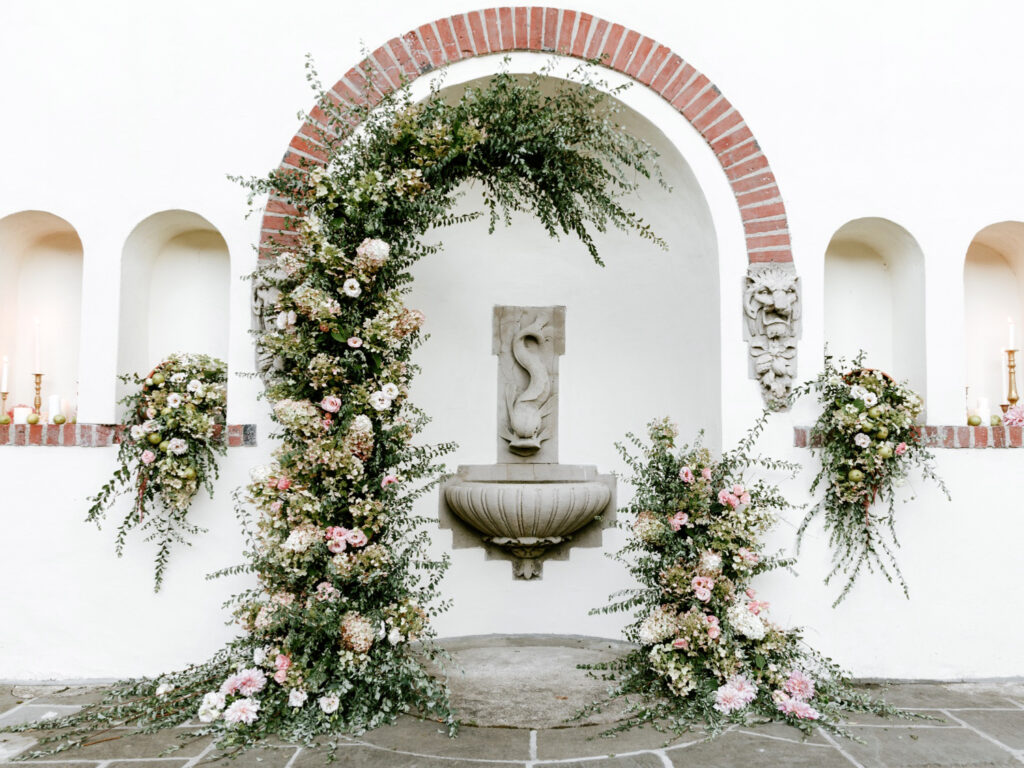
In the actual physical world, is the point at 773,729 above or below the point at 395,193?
below

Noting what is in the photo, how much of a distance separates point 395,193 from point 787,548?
90.9 inches

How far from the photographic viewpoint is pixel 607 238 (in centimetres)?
434

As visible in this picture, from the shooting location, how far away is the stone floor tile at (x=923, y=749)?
2.56m

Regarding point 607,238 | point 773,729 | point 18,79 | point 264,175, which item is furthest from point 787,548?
point 18,79

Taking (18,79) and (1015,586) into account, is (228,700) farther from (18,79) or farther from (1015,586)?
(1015,586)

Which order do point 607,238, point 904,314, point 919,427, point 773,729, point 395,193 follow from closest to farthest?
point 773,729 < point 395,193 < point 919,427 < point 904,314 < point 607,238

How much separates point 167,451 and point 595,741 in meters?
2.11

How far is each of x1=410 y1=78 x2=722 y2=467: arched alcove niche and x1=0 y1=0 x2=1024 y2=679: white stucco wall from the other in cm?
49

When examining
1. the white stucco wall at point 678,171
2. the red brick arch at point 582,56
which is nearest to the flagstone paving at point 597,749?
the white stucco wall at point 678,171

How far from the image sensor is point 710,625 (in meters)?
3.04

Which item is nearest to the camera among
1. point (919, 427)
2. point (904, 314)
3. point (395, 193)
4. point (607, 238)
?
point (395, 193)

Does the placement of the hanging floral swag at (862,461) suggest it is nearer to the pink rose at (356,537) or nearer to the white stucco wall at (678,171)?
the white stucco wall at (678,171)

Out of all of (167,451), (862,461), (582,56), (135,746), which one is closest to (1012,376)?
(862,461)

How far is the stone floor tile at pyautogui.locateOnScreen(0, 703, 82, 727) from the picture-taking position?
2.98 m
